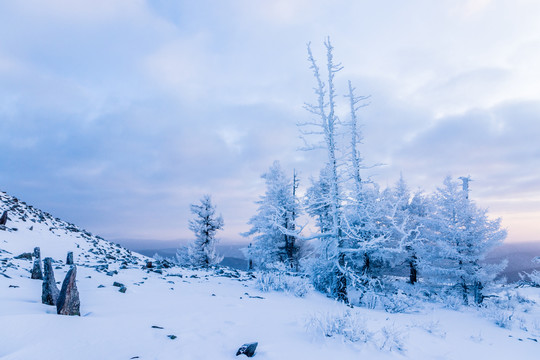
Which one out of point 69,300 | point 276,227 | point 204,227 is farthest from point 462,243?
point 204,227

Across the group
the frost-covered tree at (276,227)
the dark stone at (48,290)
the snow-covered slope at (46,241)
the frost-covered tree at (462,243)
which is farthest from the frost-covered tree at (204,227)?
→ the dark stone at (48,290)

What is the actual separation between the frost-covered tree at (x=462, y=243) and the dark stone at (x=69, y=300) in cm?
1601

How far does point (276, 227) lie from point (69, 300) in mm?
18715

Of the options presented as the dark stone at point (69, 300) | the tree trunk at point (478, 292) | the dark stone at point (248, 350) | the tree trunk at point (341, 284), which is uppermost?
the dark stone at point (69, 300)

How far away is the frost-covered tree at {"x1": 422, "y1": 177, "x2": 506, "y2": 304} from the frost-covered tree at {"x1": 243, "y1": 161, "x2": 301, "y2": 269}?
10033 mm

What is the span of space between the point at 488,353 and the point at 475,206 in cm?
1303

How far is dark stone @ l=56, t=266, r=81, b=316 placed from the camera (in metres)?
4.75

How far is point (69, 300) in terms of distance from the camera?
485 centimetres

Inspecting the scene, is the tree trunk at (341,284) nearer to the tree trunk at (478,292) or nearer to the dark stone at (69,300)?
the dark stone at (69,300)

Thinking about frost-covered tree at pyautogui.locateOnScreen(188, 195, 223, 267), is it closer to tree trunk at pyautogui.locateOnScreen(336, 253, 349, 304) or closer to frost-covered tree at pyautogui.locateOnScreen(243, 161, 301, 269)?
frost-covered tree at pyautogui.locateOnScreen(243, 161, 301, 269)

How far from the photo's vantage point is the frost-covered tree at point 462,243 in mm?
15758

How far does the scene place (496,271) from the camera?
15.5 m

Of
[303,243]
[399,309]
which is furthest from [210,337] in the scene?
[303,243]

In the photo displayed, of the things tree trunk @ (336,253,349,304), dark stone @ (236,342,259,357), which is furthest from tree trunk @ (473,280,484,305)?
dark stone @ (236,342,259,357)
